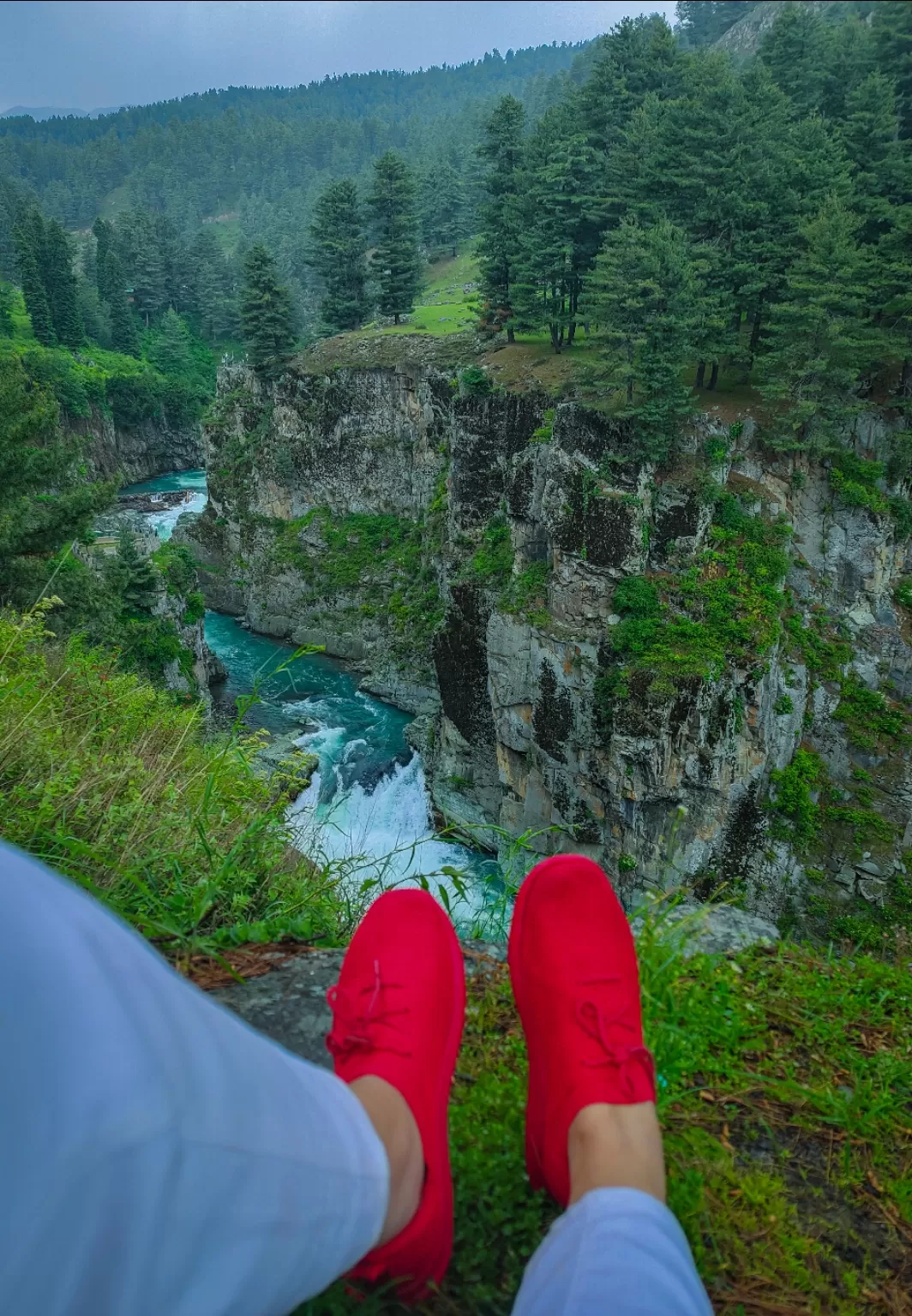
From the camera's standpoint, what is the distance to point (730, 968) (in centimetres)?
243

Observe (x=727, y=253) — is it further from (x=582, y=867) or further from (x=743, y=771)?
(x=582, y=867)

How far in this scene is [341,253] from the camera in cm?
3148

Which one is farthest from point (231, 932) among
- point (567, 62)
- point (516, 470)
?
point (567, 62)

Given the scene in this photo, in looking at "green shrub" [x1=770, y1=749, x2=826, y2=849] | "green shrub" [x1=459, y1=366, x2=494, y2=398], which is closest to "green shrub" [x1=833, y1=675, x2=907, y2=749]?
"green shrub" [x1=770, y1=749, x2=826, y2=849]

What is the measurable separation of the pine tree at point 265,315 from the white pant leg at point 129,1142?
33.2m

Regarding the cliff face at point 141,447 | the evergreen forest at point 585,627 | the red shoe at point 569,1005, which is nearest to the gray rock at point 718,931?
the evergreen forest at point 585,627

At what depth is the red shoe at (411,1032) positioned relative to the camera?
130 centimetres

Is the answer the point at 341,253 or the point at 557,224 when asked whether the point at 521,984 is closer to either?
the point at 557,224

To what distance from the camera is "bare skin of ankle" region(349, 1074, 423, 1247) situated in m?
1.23

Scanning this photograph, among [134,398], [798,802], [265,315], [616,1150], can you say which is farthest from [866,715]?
[134,398]

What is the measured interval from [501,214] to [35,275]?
35.7 metres

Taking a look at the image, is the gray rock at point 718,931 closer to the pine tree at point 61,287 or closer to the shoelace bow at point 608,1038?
the shoelace bow at point 608,1038

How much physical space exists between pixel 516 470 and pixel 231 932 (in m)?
16.8

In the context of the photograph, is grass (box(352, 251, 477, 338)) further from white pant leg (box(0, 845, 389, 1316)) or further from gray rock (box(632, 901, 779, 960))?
white pant leg (box(0, 845, 389, 1316))
